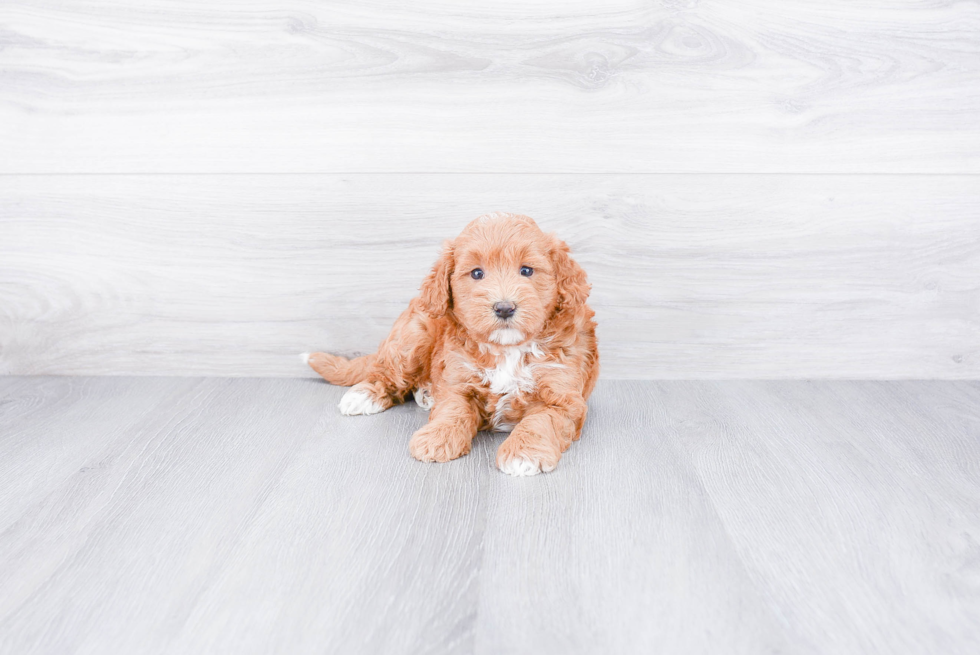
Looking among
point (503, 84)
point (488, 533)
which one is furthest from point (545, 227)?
point (488, 533)

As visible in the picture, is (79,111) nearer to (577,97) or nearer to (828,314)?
(577,97)

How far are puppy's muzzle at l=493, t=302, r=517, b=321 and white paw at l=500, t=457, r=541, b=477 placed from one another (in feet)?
1.08

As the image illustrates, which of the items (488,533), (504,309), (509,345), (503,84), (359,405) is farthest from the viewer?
(503,84)

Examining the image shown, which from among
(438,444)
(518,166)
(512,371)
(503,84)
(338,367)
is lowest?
(338,367)

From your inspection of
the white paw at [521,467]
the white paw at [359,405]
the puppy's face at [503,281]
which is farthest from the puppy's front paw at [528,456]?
the white paw at [359,405]

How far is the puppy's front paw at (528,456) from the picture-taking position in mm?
1604

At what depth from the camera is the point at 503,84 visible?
2107mm

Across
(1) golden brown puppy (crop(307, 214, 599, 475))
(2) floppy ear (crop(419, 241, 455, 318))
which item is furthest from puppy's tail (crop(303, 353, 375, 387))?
(2) floppy ear (crop(419, 241, 455, 318))

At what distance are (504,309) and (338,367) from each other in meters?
0.81

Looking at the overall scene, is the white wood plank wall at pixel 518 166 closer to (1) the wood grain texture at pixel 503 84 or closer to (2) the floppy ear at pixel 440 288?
(1) the wood grain texture at pixel 503 84

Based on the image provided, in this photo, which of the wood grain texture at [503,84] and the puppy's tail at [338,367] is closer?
the wood grain texture at [503,84]

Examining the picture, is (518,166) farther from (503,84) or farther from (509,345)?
(509,345)

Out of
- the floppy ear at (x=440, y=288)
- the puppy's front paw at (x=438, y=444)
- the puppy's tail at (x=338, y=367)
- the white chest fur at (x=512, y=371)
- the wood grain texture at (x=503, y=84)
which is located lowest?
the puppy's tail at (x=338, y=367)

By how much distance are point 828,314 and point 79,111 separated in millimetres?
2460
